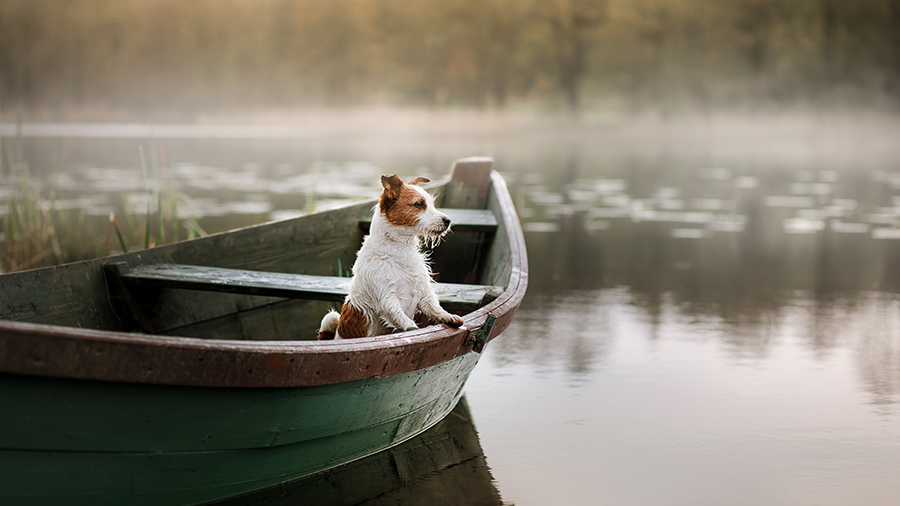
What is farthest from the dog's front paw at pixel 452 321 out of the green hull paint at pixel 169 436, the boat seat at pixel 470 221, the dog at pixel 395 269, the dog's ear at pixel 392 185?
the boat seat at pixel 470 221

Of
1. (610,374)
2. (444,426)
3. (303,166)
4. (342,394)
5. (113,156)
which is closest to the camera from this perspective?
(342,394)

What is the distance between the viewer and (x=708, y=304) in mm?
8023

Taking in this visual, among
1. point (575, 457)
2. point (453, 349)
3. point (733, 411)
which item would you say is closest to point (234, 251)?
point (453, 349)

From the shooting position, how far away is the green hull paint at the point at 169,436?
8.59ft

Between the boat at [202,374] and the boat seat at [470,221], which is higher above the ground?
the boat seat at [470,221]

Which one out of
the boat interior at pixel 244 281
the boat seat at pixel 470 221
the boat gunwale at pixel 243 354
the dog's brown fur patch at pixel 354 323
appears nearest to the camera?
the boat gunwale at pixel 243 354

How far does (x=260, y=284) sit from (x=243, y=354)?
1367 mm

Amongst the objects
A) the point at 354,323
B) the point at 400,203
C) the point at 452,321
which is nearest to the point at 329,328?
the point at 354,323

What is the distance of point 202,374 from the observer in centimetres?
275

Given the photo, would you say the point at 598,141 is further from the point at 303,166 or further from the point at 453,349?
the point at 453,349

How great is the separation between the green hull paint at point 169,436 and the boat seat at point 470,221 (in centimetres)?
201

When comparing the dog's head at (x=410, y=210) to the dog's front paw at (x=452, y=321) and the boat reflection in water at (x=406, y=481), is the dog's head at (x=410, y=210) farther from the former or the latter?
the boat reflection in water at (x=406, y=481)

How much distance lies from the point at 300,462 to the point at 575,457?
5.39 feet

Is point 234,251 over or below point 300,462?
A: over
